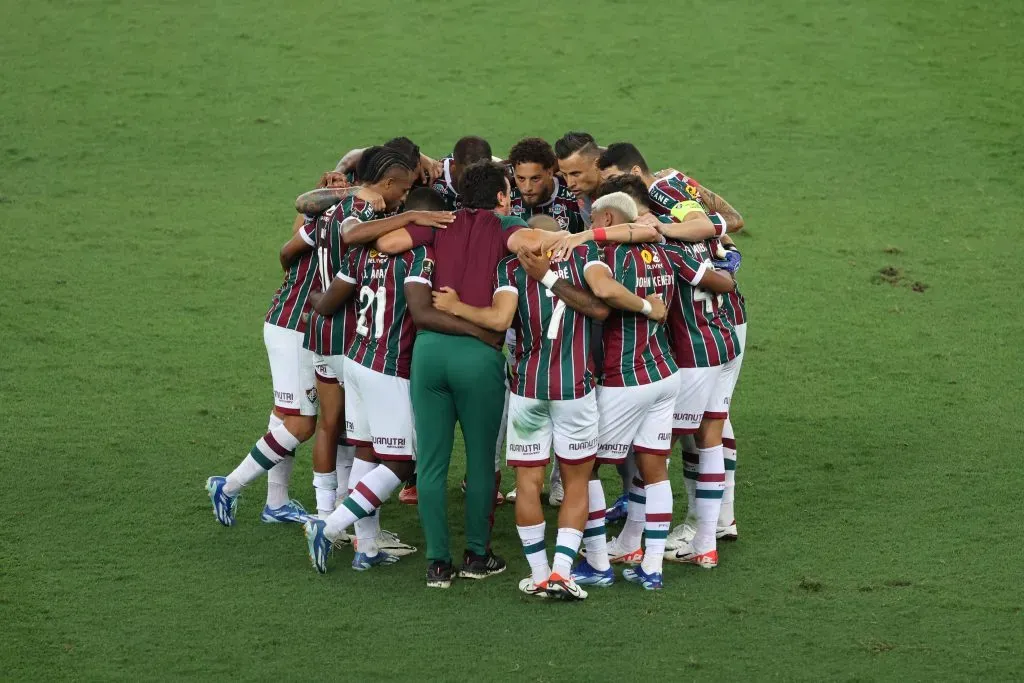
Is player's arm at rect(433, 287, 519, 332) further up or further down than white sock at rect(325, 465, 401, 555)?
further up

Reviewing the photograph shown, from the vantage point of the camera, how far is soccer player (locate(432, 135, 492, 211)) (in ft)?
19.7

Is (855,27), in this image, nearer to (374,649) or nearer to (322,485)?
(322,485)

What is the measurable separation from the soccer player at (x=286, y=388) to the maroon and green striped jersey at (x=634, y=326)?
53.7 inches

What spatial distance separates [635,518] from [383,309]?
142cm

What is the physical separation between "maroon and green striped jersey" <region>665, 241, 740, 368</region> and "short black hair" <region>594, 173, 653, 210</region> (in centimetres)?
23

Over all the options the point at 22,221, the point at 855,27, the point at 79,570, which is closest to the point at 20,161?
the point at 22,221

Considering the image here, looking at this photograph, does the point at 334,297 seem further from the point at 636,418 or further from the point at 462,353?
the point at 636,418

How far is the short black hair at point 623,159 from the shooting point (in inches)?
229

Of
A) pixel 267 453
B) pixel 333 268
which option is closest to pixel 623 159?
pixel 333 268

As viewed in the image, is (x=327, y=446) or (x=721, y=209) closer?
(x=327, y=446)

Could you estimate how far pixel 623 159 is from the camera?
19.1 ft

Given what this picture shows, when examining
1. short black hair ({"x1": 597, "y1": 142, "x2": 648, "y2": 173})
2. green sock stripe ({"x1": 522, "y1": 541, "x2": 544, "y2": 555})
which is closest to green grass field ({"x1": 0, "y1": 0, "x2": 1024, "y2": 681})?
green sock stripe ({"x1": 522, "y1": 541, "x2": 544, "y2": 555})

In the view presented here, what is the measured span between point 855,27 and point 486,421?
28.7 feet

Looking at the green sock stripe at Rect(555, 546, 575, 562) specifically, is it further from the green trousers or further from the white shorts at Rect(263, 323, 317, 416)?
the white shorts at Rect(263, 323, 317, 416)
